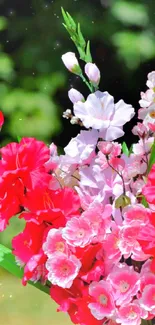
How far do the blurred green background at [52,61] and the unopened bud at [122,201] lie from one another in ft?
5.45

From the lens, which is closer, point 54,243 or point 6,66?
point 54,243

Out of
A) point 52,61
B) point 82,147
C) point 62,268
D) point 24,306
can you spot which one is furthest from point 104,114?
point 52,61

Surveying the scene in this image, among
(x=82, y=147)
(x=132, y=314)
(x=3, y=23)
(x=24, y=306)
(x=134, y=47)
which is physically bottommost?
(x=24, y=306)

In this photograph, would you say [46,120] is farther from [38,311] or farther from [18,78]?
[38,311]

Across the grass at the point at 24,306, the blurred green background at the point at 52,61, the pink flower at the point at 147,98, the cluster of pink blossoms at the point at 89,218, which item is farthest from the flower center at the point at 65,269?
the blurred green background at the point at 52,61

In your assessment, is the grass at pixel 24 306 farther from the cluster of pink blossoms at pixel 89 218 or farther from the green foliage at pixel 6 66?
the cluster of pink blossoms at pixel 89 218

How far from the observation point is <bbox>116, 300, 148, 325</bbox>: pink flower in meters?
0.76

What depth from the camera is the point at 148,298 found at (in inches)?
29.6

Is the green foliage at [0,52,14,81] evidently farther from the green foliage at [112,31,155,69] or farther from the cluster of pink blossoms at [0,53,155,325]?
the cluster of pink blossoms at [0,53,155,325]

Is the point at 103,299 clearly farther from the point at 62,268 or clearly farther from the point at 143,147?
the point at 143,147

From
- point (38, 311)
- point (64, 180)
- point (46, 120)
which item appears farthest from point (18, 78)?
point (64, 180)

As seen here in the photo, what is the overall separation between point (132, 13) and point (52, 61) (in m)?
0.30

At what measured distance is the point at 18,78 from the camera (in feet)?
8.55

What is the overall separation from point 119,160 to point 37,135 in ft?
5.76
